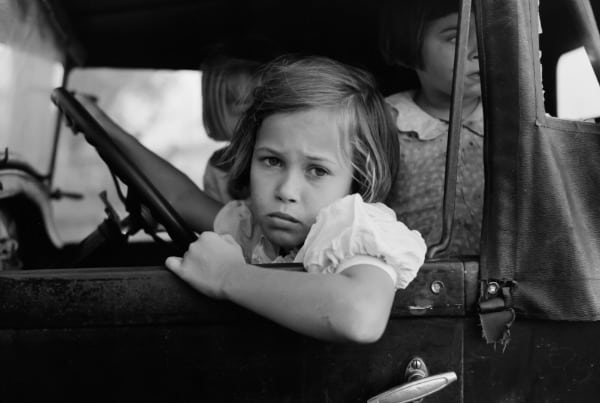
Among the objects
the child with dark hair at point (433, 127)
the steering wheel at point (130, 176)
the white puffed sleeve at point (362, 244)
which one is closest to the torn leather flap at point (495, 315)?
the white puffed sleeve at point (362, 244)

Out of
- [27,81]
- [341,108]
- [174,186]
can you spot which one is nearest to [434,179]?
[341,108]

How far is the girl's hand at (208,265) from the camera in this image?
111 centimetres

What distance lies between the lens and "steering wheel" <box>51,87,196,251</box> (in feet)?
4.98

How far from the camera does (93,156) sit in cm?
267

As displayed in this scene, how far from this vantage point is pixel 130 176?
1.56m

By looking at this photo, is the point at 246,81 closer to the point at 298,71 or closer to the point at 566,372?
the point at 298,71

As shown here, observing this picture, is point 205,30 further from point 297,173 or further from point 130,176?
point 297,173

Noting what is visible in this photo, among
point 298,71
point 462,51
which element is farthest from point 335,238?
point 298,71

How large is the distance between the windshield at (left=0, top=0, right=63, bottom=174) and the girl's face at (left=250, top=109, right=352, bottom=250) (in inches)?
31.2

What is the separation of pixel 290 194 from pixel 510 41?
0.47 metres

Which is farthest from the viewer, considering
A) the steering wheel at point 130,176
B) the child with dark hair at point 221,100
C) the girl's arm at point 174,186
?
the child with dark hair at point 221,100

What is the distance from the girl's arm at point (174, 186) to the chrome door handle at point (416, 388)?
82 centimetres

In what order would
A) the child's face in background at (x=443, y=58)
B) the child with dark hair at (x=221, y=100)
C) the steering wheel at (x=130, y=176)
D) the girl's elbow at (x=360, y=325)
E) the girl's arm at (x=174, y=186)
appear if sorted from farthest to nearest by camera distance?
the child with dark hair at (x=221, y=100)
the girl's arm at (x=174, y=186)
the child's face in background at (x=443, y=58)
the steering wheel at (x=130, y=176)
the girl's elbow at (x=360, y=325)

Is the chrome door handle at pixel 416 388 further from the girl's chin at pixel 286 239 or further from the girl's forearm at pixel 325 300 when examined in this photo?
the girl's chin at pixel 286 239
